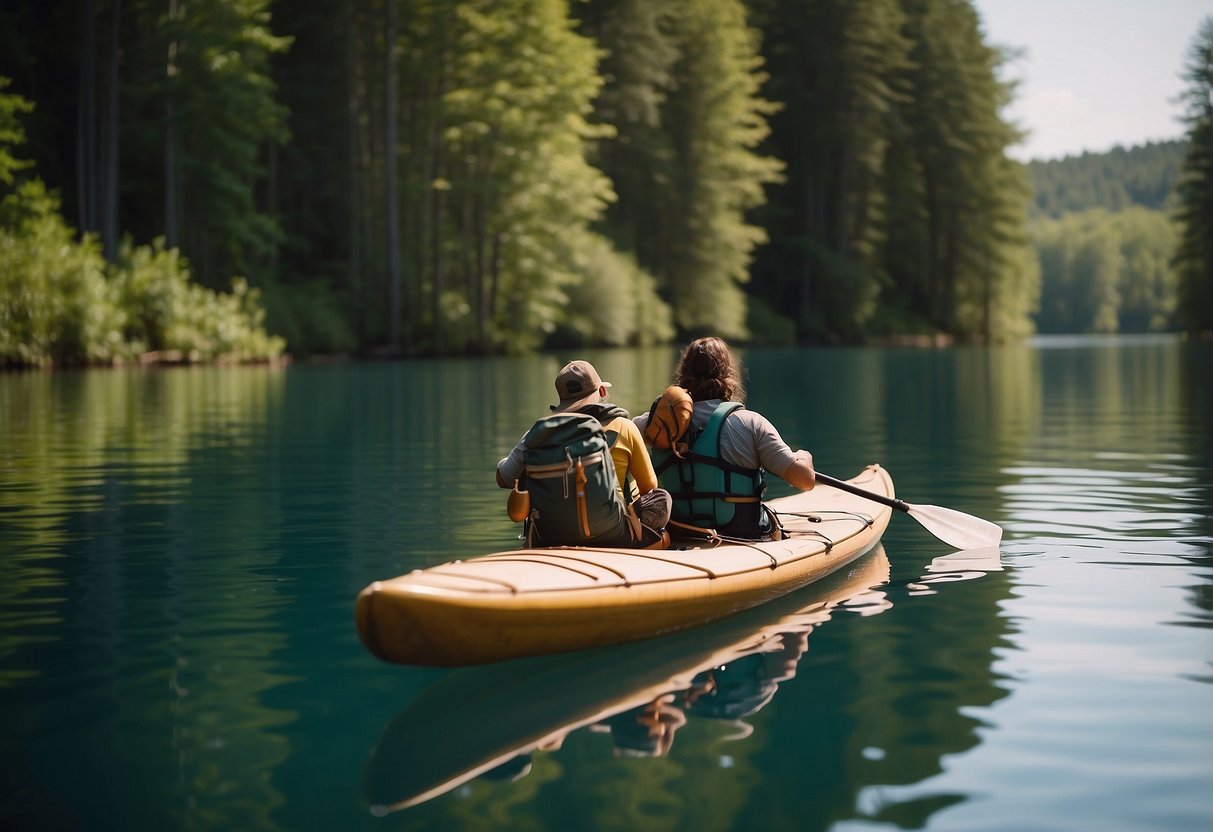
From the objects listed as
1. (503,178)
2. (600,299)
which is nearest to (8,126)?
(503,178)

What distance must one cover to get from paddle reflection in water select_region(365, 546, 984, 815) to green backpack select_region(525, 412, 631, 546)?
59 centimetres

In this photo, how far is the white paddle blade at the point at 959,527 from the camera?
8383 mm

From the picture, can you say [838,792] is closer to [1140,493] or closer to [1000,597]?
[1000,597]

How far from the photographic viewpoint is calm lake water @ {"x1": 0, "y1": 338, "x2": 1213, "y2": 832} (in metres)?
4.19

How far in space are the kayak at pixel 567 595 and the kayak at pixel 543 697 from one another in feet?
0.39

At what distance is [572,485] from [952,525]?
3221 mm

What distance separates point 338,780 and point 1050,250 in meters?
157

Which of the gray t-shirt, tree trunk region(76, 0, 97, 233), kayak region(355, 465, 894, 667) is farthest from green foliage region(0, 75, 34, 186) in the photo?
kayak region(355, 465, 894, 667)

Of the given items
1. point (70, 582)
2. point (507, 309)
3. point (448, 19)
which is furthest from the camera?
point (507, 309)

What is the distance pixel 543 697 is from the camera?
5398mm

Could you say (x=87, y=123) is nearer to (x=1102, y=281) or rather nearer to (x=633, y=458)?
(x=633, y=458)

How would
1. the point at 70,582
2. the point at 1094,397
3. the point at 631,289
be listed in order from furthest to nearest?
the point at 631,289
the point at 1094,397
the point at 70,582

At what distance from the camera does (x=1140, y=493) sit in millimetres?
10789

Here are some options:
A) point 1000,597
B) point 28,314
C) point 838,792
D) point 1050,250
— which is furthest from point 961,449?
point 1050,250
